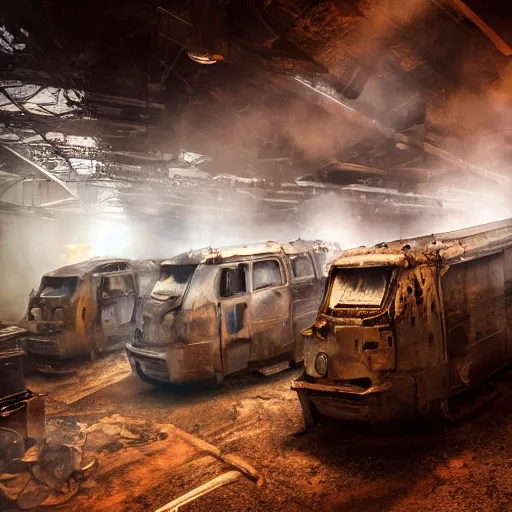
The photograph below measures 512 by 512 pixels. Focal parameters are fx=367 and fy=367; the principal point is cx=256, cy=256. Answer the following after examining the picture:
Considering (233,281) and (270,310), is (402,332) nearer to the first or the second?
(270,310)

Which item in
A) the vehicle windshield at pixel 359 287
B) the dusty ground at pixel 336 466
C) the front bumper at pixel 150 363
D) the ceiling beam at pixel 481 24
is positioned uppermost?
the ceiling beam at pixel 481 24

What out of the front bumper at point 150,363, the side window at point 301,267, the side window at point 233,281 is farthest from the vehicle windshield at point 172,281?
the side window at point 301,267

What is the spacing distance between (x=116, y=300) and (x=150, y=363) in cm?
316

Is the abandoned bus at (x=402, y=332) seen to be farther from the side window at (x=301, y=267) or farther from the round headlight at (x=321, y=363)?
the side window at (x=301, y=267)

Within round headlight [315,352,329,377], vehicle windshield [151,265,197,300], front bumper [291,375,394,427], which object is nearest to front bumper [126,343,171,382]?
vehicle windshield [151,265,197,300]

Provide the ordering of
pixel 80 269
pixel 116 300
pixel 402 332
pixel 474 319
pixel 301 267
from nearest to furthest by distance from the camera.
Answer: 1. pixel 402 332
2. pixel 474 319
3. pixel 301 267
4. pixel 80 269
5. pixel 116 300

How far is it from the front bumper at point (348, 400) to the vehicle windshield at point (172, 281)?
298 centimetres

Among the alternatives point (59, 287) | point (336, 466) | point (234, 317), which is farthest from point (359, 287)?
point (59, 287)

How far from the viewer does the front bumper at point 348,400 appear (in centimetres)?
375

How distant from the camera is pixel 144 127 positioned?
22.5ft

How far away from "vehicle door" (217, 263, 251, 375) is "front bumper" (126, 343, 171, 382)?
1.00 m

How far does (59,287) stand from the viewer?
27.7 feet

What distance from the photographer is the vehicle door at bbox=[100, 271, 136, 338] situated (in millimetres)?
8781

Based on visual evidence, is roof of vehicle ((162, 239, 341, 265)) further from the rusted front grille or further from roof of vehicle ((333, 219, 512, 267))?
the rusted front grille
